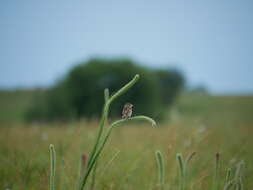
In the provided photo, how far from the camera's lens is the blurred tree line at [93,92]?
19.0 meters

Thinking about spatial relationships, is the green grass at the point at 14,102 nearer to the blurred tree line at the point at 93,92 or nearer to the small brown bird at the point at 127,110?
the blurred tree line at the point at 93,92

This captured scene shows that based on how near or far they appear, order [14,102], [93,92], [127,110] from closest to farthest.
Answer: [127,110] → [93,92] → [14,102]

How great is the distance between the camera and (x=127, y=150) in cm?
337

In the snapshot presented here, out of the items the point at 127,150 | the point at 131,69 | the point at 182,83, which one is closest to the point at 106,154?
the point at 127,150

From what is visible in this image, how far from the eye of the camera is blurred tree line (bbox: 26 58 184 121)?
1903cm

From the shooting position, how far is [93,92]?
1942 cm

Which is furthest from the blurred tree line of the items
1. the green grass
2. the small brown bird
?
the small brown bird

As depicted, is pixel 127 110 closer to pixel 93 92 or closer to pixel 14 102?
pixel 93 92

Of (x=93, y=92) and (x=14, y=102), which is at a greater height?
(x=93, y=92)

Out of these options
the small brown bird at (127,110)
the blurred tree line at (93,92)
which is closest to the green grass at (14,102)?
the blurred tree line at (93,92)

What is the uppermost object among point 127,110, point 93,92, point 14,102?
point 127,110

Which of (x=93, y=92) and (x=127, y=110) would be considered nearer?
(x=127, y=110)

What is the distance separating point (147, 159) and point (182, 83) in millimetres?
33677

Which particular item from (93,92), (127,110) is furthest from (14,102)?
(127,110)
